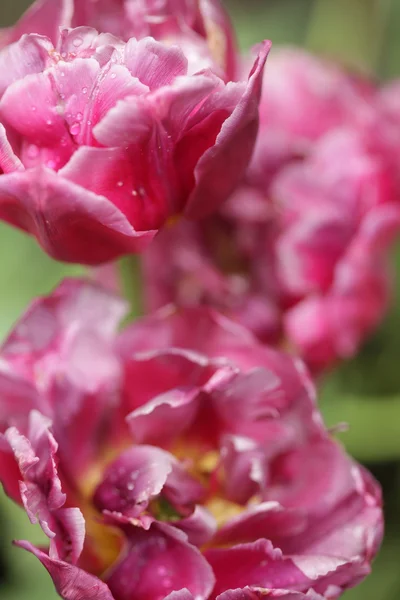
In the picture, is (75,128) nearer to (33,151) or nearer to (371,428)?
(33,151)

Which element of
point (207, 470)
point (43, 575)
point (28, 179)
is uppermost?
point (28, 179)

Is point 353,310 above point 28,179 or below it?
below

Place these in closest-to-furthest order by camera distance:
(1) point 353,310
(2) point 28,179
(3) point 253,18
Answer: (2) point 28,179 → (1) point 353,310 → (3) point 253,18

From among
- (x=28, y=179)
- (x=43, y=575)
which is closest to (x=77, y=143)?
(x=28, y=179)

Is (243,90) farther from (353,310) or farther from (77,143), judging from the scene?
(353,310)

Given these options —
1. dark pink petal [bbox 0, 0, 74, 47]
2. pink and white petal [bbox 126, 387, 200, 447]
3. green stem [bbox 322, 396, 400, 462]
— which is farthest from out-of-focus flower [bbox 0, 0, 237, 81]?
green stem [bbox 322, 396, 400, 462]

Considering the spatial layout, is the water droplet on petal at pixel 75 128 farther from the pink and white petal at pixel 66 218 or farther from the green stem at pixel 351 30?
the green stem at pixel 351 30

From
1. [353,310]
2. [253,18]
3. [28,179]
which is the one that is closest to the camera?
[28,179]
